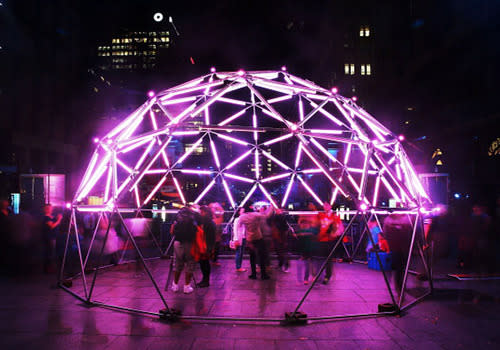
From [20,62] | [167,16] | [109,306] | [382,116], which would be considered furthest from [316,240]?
[167,16]

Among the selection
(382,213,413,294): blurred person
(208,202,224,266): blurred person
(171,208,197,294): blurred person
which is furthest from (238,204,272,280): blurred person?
(382,213,413,294): blurred person

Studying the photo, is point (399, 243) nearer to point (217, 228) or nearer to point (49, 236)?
point (217, 228)

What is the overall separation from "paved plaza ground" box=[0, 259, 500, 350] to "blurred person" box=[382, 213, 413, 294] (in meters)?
0.63

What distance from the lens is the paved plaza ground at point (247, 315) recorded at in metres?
5.01

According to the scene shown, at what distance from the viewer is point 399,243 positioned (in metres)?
7.21

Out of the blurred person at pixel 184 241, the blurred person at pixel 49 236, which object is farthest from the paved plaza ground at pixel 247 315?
the blurred person at pixel 49 236

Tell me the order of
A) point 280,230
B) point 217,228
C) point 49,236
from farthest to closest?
point 217,228 → point 280,230 → point 49,236

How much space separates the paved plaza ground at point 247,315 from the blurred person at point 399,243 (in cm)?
63

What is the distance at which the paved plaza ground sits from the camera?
5008 mm

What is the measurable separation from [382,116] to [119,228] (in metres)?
26.2

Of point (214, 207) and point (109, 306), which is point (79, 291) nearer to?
point (109, 306)

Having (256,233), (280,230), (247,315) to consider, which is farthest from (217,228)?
(247,315)

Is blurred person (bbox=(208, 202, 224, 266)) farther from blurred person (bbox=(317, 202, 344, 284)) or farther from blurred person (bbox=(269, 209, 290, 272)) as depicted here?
blurred person (bbox=(317, 202, 344, 284))

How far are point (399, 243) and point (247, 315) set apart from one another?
11.3ft
